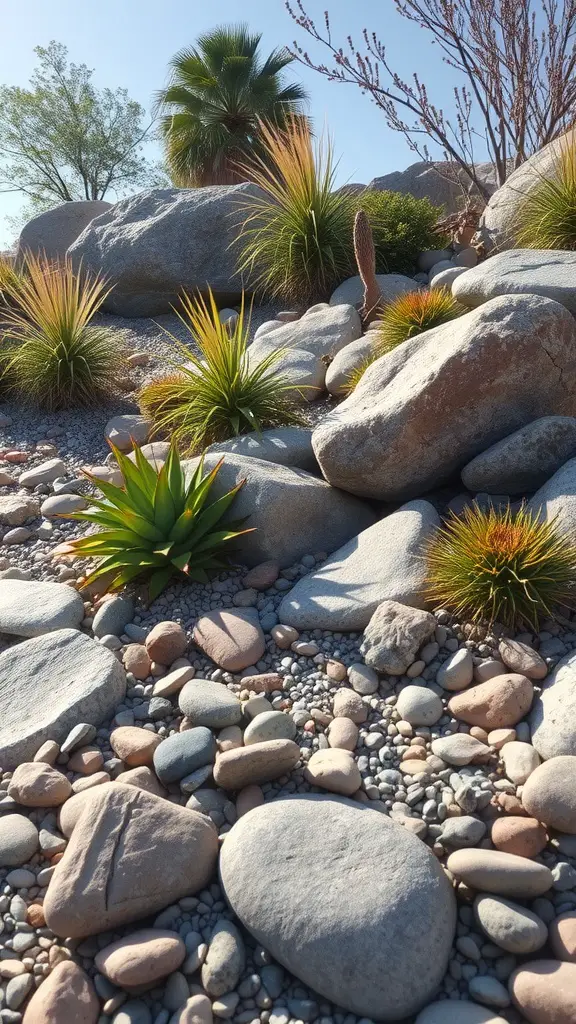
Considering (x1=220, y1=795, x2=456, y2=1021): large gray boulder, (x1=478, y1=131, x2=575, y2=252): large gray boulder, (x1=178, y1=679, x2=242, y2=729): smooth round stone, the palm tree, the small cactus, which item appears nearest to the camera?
(x1=220, y1=795, x2=456, y2=1021): large gray boulder

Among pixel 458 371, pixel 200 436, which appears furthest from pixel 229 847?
pixel 200 436

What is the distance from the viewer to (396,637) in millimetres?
3131

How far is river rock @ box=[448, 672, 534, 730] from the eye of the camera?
9.25 ft

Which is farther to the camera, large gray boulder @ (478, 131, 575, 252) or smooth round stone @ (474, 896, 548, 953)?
large gray boulder @ (478, 131, 575, 252)

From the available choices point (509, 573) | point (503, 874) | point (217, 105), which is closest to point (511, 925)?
point (503, 874)

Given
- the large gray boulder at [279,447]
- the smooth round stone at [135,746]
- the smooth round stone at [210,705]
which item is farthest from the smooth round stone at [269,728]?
the large gray boulder at [279,447]

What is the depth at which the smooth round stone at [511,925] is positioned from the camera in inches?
82.5

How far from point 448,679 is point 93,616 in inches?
74.6

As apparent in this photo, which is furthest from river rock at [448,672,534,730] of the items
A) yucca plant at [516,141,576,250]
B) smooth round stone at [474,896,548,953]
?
yucca plant at [516,141,576,250]

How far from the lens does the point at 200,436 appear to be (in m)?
5.06

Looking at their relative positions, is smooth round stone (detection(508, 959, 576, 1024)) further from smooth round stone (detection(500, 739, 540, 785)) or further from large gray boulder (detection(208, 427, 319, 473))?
large gray boulder (detection(208, 427, 319, 473))

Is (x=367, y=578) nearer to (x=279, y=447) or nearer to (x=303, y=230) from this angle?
(x=279, y=447)

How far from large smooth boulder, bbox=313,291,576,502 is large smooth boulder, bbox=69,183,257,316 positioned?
5.08 metres

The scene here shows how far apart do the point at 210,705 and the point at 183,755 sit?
258mm
